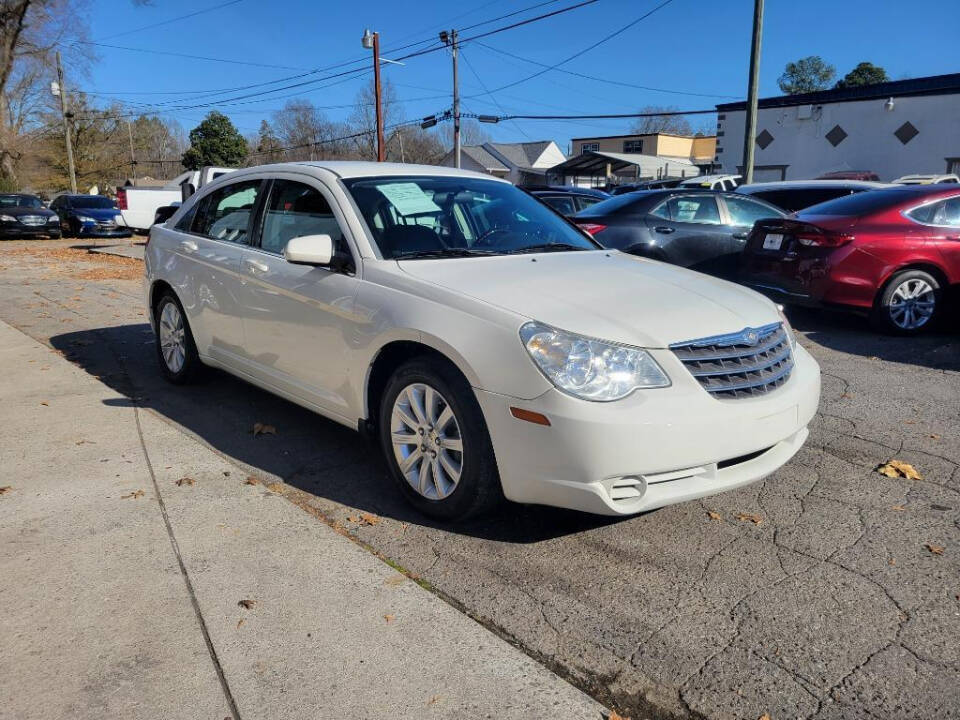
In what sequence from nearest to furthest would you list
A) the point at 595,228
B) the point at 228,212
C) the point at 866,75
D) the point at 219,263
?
the point at 219,263
the point at 228,212
the point at 595,228
the point at 866,75

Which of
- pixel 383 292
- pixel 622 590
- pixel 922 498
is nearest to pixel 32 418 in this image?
pixel 383 292

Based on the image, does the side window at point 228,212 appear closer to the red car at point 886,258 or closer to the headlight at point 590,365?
the headlight at point 590,365

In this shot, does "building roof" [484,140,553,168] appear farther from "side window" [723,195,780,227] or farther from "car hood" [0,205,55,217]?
"side window" [723,195,780,227]

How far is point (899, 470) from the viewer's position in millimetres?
4141

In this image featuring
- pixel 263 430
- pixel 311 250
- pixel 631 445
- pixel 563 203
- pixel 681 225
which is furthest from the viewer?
pixel 563 203

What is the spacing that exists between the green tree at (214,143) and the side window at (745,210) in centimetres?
6894

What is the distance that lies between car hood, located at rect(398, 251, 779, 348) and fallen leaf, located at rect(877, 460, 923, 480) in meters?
1.15

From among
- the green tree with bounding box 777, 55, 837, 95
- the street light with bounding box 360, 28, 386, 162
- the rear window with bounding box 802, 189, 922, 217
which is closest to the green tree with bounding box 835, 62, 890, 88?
the green tree with bounding box 777, 55, 837, 95

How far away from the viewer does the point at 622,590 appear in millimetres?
2988

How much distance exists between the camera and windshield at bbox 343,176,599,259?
403 centimetres

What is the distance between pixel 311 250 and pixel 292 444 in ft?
Answer: 4.44

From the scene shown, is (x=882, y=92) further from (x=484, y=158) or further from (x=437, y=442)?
(x=484, y=158)

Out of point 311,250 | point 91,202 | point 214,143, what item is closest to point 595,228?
point 311,250

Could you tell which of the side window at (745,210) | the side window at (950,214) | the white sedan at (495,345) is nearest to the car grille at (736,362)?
the white sedan at (495,345)
